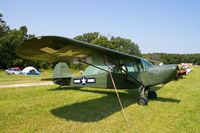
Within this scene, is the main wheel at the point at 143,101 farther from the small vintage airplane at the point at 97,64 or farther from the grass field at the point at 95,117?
the grass field at the point at 95,117

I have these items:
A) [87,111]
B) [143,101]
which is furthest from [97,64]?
[143,101]

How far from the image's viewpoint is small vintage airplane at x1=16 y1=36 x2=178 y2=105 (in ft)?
20.0

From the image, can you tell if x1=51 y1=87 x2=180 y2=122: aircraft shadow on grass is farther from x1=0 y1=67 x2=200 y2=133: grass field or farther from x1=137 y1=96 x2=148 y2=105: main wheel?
x1=137 y1=96 x2=148 y2=105: main wheel

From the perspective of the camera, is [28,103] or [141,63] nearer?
[28,103]

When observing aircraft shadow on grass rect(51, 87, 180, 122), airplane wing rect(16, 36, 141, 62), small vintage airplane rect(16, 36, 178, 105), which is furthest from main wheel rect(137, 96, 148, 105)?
airplane wing rect(16, 36, 141, 62)

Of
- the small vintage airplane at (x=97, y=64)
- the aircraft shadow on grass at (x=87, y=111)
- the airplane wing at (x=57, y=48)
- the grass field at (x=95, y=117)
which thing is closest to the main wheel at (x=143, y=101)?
the small vintage airplane at (x=97, y=64)

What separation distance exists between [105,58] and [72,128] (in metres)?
3.51

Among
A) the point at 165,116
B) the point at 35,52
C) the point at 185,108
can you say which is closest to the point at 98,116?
the point at 165,116

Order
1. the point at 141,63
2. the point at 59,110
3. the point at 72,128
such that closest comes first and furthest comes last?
1. the point at 72,128
2. the point at 59,110
3. the point at 141,63

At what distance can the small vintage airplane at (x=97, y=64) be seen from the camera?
6.11 metres

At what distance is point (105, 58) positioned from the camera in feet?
28.2

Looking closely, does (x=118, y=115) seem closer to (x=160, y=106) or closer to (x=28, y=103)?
(x=160, y=106)

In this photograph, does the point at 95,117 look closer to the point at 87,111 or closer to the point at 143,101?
the point at 87,111

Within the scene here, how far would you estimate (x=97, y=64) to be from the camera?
29.8 ft
